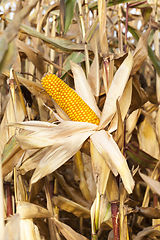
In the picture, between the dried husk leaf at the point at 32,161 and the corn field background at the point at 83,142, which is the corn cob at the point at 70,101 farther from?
the dried husk leaf at the point at 32,161

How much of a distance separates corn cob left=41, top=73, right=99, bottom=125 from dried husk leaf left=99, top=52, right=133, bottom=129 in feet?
0.10

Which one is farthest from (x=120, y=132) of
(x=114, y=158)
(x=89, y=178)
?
(x=89, y=178)

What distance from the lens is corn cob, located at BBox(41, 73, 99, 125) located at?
570 millimetres

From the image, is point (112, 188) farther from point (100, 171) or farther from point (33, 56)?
point (33, 56)

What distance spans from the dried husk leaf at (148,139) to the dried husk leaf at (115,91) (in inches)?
17.3

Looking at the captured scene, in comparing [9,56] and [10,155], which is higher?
[9,56]

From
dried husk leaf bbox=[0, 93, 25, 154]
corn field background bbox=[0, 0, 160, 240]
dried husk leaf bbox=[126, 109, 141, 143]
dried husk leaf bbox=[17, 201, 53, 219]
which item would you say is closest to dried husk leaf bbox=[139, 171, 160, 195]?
corn field background bbox=[0, 0, 160, 240]

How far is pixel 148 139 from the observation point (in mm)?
991

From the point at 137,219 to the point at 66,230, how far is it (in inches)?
21.9

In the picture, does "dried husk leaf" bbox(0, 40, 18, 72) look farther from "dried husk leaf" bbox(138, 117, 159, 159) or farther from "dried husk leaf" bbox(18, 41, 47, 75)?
"dried husk leaf" bbox(138, 117, 159, 159)

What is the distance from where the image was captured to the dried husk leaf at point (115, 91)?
57 centimetres

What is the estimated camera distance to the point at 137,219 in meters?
1.09

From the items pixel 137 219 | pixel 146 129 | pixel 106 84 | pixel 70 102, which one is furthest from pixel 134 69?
pixel 137 219

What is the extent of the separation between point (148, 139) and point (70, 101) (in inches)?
21.7
